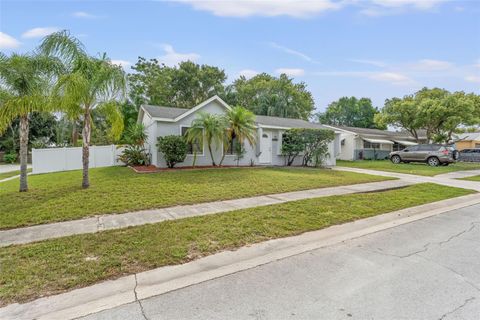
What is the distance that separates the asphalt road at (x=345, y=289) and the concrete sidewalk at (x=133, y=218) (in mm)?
2748

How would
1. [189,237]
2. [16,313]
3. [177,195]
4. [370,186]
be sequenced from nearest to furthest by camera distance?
[16,313]
[189,237]
[177,195]
[370,186]

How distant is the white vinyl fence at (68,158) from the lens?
15.5 m

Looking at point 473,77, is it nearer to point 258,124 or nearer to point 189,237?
point 258,124

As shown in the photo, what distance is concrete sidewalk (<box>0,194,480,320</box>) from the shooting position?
2.76 m

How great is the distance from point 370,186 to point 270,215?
20.5ft

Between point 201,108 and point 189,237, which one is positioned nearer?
point 189,237

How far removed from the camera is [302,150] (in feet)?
58.1

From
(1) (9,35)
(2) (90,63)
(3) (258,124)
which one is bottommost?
(3) (258,124)

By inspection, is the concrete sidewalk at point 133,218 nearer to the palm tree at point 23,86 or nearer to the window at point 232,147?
the palm tree at point 23,86

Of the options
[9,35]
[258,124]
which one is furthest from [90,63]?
[258,124]

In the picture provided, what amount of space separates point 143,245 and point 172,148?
9323 millimetres

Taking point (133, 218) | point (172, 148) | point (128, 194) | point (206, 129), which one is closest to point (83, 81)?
point (128, 194)

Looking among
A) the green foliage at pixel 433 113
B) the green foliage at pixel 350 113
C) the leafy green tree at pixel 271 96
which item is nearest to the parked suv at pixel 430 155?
the green foliage at pixel 433 113

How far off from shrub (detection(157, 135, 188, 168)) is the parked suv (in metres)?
18.8
